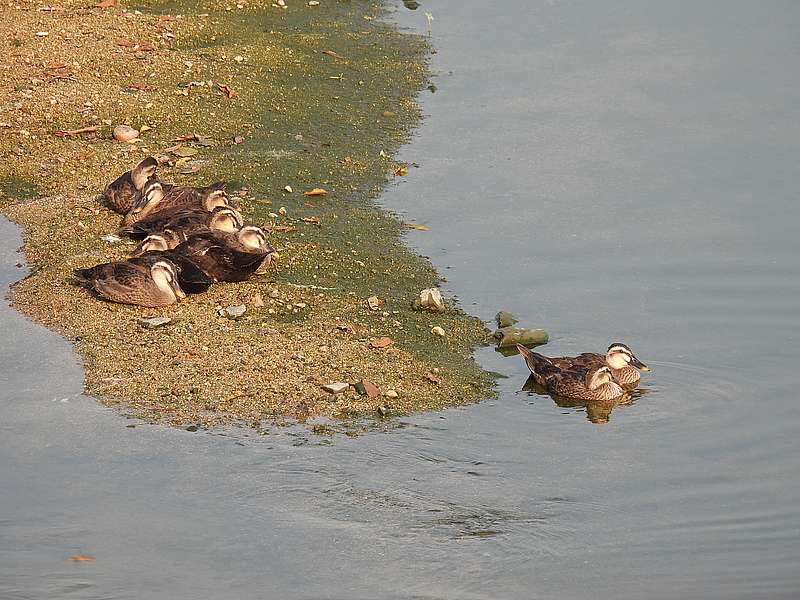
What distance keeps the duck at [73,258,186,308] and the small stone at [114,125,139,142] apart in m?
3.62

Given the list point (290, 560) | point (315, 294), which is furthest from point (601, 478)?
point (315, 294)

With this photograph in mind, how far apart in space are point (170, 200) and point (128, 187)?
428 millimetres

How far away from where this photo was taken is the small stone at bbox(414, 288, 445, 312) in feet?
32.1

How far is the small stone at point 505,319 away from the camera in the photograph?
31.8ft

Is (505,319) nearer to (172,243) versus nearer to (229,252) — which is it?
(229,252)

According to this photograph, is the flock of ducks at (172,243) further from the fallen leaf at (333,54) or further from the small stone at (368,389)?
the fallen leaf at (333,54)

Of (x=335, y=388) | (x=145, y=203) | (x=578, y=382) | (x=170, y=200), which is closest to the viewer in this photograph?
(x=335, y=388)

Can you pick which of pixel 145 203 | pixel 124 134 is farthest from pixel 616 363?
pixel 124 134

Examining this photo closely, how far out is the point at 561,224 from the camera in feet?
37.7

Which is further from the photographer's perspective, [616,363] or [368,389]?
[616,363]

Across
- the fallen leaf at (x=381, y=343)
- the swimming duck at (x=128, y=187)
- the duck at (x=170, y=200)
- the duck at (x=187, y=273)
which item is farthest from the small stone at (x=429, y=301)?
the swimming duck at (x=128, y=187)

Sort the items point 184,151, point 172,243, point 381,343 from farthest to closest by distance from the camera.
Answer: point 184,151 < point 172,243 < point 381,343

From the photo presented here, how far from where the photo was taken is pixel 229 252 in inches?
384

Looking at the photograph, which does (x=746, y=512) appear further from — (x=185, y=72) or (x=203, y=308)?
(x=185, y=72)
